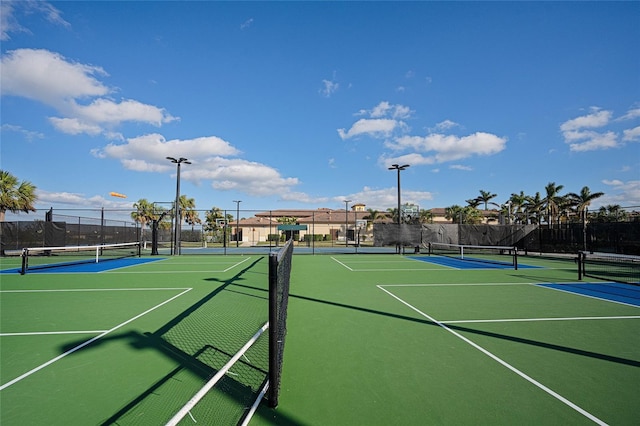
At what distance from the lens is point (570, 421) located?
3.02 m

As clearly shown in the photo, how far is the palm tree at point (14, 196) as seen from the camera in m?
21.5

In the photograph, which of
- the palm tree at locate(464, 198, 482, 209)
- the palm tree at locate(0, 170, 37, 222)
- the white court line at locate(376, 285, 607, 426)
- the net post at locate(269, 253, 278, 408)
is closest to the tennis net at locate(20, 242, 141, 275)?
the palm tree at locate(0, 170, 37, 222)

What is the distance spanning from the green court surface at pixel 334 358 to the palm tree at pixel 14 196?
18734 millimetres

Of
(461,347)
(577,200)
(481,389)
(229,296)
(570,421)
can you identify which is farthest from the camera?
(577,200)

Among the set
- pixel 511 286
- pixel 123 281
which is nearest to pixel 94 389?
pixel 123 281

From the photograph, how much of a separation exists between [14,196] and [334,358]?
28479 millimetres

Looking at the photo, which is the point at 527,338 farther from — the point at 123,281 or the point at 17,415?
the point at 123,281

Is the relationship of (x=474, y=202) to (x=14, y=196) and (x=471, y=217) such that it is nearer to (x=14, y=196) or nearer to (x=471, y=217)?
(x=471, y=217)

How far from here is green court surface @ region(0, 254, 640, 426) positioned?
10.5 ft

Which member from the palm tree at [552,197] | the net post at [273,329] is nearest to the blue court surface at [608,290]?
the net post at [273,329]

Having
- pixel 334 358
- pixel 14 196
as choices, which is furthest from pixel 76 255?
pixel 334 358

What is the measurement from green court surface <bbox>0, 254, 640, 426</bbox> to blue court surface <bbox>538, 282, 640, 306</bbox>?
0.55 m

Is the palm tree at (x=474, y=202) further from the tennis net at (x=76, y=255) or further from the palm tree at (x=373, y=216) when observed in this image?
the tennis net at (x=76, y=255)

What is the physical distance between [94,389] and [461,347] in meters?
5.12
